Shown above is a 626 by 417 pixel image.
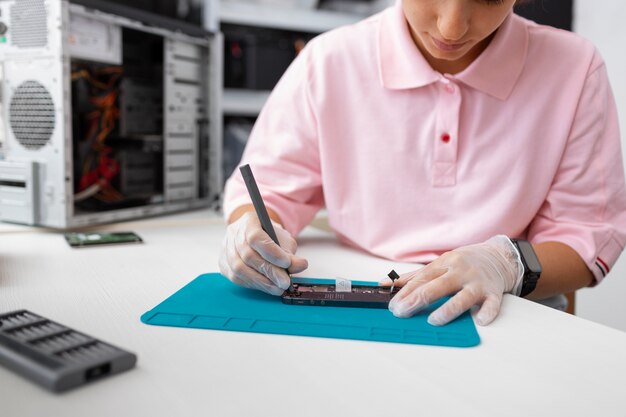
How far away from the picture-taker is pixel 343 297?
0.69m

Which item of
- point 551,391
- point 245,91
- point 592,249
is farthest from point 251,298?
point 245,91

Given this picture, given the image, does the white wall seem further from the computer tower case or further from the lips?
the computer tower case

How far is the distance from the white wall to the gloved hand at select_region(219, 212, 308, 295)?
1145 mm

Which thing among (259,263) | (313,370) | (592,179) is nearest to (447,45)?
(592,179)

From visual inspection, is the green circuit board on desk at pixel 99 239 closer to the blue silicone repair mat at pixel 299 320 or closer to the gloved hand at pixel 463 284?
the blue silicone repair mat at pixel 299 320

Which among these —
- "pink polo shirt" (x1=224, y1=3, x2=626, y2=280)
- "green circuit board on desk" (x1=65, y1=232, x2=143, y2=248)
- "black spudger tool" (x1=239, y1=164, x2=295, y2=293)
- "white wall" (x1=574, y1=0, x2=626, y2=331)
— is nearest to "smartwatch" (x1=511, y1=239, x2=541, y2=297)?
"pink polo shirt" (x1=224, y1=3, x2=626, y2=280)

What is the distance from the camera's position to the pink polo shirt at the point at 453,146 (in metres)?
0.97

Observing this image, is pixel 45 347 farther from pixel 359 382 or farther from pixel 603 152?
pixel 603 152

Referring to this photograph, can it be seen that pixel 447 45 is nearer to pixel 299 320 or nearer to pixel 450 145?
pixel 450 145

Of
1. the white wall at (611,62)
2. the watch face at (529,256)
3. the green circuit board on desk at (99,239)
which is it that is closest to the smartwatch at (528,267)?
the watch face at (529,256)

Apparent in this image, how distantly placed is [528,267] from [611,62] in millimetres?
975

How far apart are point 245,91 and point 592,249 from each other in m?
1.29

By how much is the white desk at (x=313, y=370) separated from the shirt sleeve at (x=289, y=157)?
0.34 metres

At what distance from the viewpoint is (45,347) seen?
496 mm
